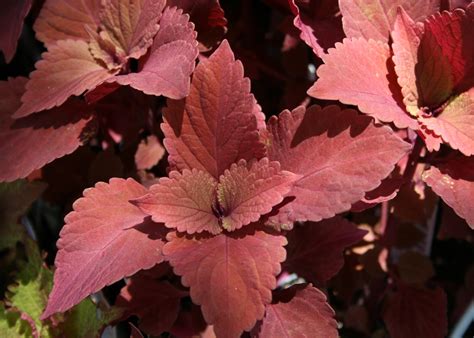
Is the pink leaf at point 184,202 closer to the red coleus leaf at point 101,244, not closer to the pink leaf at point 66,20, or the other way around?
the red coleus leaf at point 101,244

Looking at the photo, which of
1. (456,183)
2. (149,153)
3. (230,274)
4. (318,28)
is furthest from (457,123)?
(149,153)

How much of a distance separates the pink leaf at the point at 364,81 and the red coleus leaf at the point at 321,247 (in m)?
0.18

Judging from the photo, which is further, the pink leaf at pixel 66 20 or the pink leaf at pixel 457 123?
the pink leaf at pixel 66 20

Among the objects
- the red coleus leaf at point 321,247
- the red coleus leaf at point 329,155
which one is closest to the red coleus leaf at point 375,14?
the red coleus leaf at point 329,155

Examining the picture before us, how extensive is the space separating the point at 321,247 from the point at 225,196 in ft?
0.63

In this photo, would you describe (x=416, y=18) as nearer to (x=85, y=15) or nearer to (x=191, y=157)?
(x=191, y=157)

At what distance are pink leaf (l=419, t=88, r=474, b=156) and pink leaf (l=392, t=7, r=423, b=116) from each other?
27 mm

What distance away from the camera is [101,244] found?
2.08ft

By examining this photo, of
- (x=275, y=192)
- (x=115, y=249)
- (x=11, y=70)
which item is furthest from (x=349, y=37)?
(x=11, y=70)

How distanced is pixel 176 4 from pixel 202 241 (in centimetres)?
29

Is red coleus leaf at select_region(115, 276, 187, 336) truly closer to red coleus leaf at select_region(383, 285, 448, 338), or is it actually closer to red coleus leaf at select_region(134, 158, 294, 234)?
red coleus leaf at select_region(134, 158, 294, 234)

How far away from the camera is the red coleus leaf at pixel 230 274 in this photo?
57 centimetres

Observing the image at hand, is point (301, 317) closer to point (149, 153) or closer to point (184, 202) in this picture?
point (184, 202)

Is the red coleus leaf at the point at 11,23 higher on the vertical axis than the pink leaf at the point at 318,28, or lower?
lower
